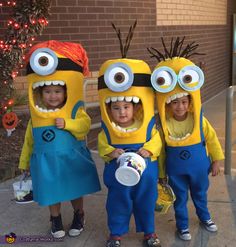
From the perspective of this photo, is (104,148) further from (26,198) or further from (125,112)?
(26,198)

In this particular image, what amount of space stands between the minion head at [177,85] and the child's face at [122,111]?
236 mm

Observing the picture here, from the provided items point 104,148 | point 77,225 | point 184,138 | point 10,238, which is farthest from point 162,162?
point 10,238

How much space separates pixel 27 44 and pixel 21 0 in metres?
0.60

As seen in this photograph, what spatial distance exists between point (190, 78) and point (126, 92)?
0.47 meters

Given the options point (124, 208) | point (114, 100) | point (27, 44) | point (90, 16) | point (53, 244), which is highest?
point (90, 16)

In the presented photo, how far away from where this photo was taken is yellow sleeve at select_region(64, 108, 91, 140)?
10.9ft

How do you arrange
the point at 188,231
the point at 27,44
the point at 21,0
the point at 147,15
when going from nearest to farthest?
the point at 188,231, the point at 21,0, the point at 27,44, the point at 147,15

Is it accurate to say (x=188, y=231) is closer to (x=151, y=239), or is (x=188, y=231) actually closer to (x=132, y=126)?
(x=151, y=239)

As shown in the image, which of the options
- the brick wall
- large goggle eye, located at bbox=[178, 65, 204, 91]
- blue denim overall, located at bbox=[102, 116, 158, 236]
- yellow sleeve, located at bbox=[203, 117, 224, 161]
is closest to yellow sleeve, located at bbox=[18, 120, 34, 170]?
blue denim overall, located at bbox=[102, 116, 158, 236]

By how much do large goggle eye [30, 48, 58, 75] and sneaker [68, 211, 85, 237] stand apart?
122 centimetres

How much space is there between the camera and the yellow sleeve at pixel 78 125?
3.31 m

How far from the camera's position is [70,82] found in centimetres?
331

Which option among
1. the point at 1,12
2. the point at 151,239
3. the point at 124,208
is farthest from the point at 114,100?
the point at 1,12

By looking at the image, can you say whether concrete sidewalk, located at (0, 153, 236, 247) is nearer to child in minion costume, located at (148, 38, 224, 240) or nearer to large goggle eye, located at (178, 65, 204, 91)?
child in minion costume, located at (148, 38, 224, 240)
